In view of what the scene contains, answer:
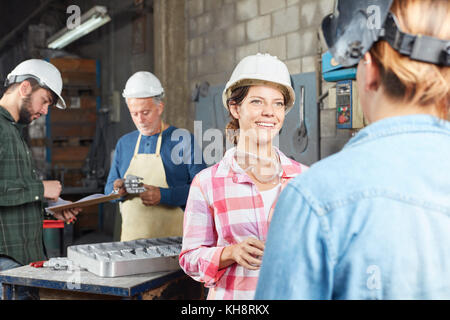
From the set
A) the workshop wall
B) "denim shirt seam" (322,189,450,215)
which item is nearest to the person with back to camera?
"denim shirt seam" (322,189,450,215)

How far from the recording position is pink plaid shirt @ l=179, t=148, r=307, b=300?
1.54 m

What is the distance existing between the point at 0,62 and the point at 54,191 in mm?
7854

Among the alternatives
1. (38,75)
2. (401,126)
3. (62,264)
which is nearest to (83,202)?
(62,264)

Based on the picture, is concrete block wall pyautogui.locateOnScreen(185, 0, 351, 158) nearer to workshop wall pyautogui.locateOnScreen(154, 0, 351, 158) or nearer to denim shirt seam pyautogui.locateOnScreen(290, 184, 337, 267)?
workshop wall pyautogui.locateOnScreen(154, 0, 351, 158)

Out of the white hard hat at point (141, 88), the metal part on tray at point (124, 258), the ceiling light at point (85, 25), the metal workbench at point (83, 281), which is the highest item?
the ceiling light at point (85, 25)

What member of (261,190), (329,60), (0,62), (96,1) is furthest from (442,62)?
(0,62)

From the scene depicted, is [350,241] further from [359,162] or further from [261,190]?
[261,190]

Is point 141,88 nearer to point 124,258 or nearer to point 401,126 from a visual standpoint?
point 124,258

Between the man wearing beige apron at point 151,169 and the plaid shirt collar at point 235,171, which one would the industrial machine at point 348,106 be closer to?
the man wearing beige apron at point 151,169

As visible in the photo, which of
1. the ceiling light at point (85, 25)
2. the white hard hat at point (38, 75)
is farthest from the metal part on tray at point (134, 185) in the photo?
the ceiling light at point (85, 25)

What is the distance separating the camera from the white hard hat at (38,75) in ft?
8.61

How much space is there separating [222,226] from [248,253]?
0.19 metres

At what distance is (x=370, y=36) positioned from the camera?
2.55 ft

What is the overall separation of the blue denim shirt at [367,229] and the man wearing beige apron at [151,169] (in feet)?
7.74
